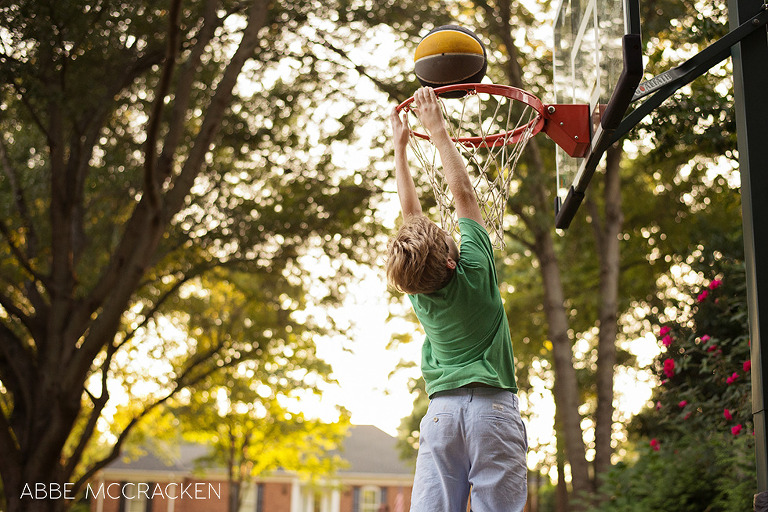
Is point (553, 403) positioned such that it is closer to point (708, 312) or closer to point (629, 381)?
point (629, 381)

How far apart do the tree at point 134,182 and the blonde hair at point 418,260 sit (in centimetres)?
573

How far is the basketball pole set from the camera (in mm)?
3994

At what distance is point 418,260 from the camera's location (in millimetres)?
3355

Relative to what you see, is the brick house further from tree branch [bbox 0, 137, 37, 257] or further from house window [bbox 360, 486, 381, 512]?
tree branch [bbox 0, 137, 37, 257]

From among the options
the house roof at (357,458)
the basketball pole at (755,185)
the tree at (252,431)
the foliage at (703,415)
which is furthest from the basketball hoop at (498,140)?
the house roof at (357,458)

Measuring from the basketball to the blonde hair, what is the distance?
2.11 m

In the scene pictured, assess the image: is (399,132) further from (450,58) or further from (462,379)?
(462,379)

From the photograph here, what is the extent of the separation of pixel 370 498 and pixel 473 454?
4003 cm

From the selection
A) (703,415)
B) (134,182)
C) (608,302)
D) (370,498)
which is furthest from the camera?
(370,498)

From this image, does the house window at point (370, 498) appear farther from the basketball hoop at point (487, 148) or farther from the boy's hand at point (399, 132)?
the boy's hand at point (399, 132)

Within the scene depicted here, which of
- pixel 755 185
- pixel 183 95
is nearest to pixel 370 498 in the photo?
pixel 183 95

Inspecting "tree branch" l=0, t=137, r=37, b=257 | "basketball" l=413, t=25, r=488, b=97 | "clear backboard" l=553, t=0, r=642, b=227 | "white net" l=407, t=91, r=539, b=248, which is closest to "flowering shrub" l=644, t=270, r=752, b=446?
"clear backboard" l=553, t=0, r=642, b=227

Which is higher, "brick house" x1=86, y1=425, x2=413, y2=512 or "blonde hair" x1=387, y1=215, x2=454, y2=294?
"blonde hair" x1=387, y1=215, x2=454, y2=294

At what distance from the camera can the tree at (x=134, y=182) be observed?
1007 cm
